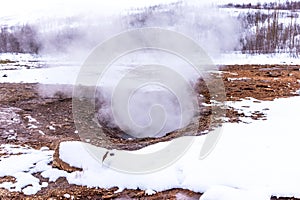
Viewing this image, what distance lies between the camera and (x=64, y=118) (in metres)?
6.96

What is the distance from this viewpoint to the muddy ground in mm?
3928

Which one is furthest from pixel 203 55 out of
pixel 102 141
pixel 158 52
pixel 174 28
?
pixel 102 141

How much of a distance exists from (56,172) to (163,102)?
3.45 meters

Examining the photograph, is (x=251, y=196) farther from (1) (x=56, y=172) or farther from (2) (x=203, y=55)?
(2) (x=203, y=55)

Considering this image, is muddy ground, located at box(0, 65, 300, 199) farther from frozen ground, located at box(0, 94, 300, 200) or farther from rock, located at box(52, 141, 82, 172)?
frozen ground, located at box(0, 94, 300, 200)

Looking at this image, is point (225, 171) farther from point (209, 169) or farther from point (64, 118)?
point (64, 118)

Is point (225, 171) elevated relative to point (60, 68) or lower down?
lower down

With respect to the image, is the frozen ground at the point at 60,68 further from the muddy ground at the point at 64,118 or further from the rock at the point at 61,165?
the rock at the point at 61,165

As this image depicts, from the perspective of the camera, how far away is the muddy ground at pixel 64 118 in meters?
3.93

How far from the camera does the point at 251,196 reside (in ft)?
11.7

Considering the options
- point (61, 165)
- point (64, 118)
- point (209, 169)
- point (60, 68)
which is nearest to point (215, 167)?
point (209, 169)

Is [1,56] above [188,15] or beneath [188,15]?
beneath

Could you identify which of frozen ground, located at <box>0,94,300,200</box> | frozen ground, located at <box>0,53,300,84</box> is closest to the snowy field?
frozen ground, located at <box>0,94,300,200</box>

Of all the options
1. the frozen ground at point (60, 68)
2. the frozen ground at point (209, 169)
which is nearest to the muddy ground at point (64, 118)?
the frozen ground at point (209, 169)
